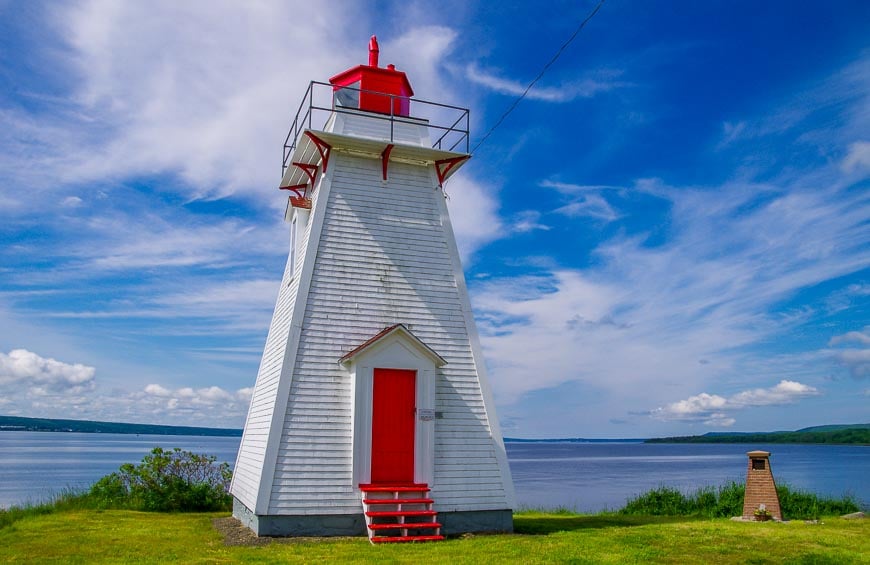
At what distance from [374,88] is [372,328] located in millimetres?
4686

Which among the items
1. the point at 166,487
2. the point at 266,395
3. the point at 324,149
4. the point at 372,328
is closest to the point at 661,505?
the point at 372,328

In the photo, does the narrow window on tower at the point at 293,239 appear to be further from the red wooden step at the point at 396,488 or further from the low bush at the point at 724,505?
the low bush at the point at 724,505

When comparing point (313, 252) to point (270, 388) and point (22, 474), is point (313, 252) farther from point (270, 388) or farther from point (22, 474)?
point (22, 474)

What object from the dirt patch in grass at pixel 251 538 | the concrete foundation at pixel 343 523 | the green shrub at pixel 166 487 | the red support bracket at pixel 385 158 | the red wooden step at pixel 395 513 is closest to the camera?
the dirt patch in grass at pixel 251 538

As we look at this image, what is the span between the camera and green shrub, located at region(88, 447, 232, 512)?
16.2 metres

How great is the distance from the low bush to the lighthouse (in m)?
7.49

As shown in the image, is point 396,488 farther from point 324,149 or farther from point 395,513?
point 324,149

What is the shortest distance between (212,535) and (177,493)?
17.1ft

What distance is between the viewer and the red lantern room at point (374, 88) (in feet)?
44.8

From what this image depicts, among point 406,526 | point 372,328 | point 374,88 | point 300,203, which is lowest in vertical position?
point 406,526

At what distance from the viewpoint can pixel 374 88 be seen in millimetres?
13734

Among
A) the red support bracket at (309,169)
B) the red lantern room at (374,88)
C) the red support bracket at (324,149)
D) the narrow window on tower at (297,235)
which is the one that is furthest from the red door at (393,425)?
the red lantern room at (374,88)

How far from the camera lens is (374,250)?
12695mm

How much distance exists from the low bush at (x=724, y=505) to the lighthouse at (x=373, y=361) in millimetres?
7486
